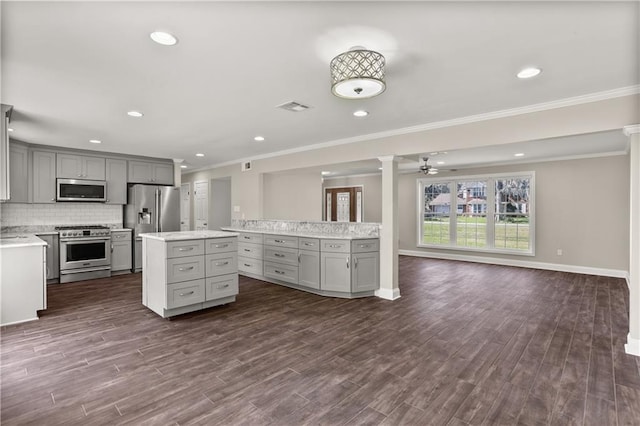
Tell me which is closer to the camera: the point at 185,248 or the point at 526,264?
the point at 185,248

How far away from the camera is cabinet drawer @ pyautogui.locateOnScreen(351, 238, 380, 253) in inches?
181

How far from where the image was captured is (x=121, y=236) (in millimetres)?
6191

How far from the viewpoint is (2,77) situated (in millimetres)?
2648

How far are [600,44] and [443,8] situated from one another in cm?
124

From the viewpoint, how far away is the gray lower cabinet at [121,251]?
6090 mm

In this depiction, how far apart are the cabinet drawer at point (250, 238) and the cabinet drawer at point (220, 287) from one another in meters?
1.54

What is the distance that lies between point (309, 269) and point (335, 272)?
0.46 metres

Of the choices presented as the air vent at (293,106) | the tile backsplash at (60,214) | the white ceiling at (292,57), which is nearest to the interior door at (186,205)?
the tile backsplash at (60,214)

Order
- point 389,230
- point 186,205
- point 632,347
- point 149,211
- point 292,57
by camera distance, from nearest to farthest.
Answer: point 292,57 < point 632,347 < point 389,230 < point 149,211 < point 186,205

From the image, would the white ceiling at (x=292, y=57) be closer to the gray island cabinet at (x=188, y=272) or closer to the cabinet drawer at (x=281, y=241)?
the gray island cabinet at (x=188, y=272)

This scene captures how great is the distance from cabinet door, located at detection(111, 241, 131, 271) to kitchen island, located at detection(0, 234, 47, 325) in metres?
2.30

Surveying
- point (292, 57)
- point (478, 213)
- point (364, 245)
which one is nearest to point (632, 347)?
point (364, 245)

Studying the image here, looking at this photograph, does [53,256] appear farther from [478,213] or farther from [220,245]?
[478,213]

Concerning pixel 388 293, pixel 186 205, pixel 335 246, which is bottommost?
pixel 388 293
